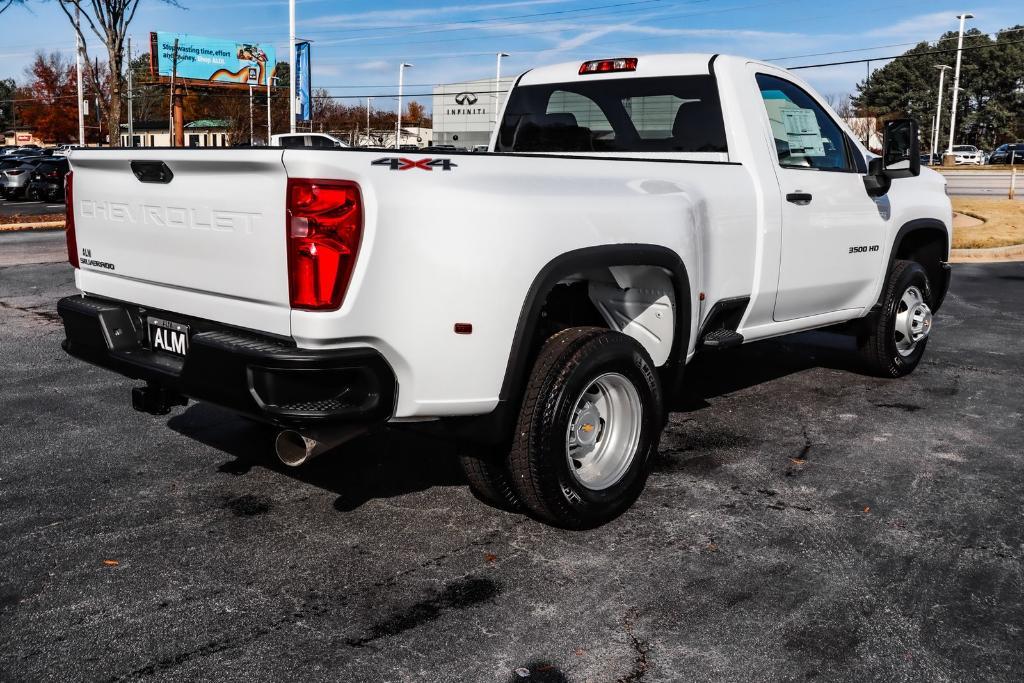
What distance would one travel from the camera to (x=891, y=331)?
6.53 metres

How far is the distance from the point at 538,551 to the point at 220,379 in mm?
1402

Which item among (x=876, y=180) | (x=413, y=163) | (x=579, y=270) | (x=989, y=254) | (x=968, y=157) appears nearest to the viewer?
(x=413, y=163)

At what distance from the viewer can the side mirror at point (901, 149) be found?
561 cm

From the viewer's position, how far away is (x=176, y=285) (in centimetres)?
368

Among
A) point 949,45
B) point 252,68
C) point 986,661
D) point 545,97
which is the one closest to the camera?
point 986,661

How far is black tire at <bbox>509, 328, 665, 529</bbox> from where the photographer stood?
367cm

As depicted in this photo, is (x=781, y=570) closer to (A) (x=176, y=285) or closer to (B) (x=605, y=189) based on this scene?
(B) (x=605, y=189)

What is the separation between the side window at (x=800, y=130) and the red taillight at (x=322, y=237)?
2.98 m

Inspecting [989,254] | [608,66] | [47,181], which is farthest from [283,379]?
[47,181]

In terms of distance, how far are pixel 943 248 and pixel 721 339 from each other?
3157 mm

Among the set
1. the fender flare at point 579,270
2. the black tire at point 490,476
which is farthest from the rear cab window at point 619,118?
the black tire at point 490,476

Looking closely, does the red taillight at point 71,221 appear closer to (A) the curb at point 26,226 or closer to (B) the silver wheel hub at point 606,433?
(B) the silver wheel hub at point 606,433

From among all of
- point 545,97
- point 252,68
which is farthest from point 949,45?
point 545,97

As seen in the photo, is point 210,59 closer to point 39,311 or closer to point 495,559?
point 39,311
